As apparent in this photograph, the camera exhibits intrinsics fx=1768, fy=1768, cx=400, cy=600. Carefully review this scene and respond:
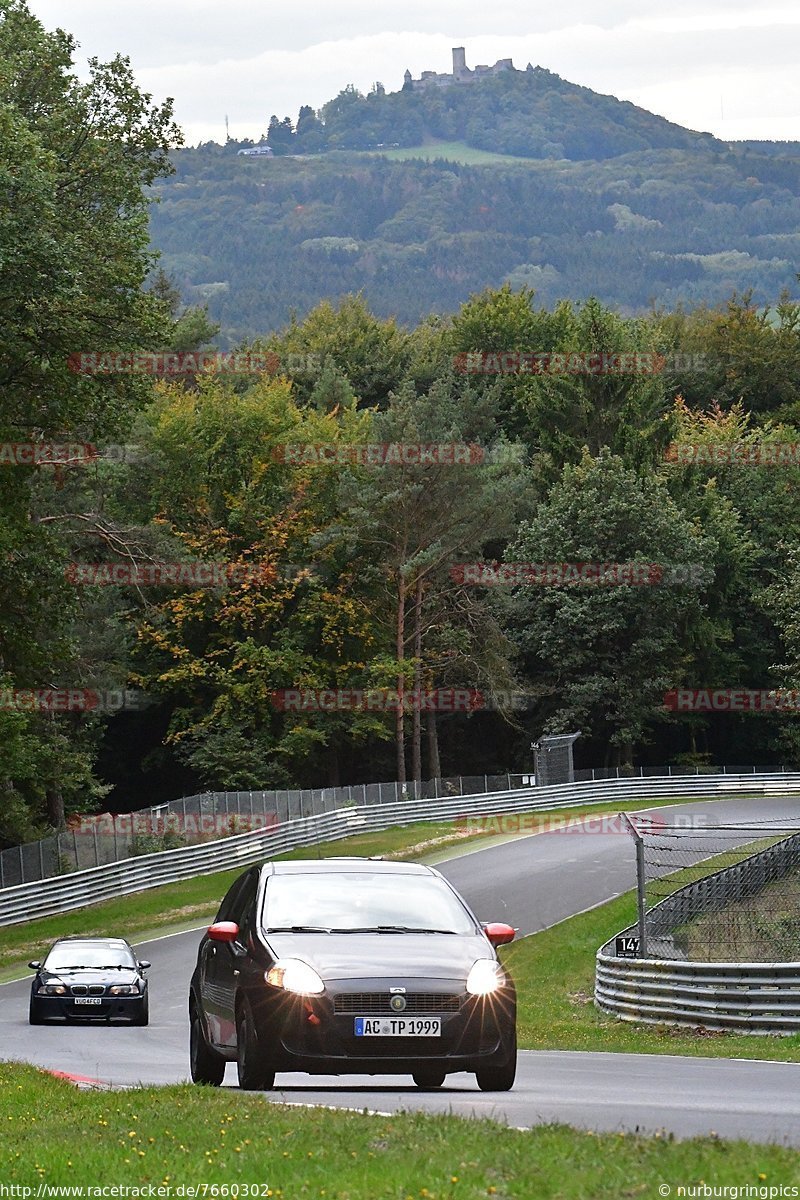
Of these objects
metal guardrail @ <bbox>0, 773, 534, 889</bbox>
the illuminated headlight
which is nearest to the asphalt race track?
the illuminated headlight

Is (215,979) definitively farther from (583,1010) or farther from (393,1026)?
(583,1010)

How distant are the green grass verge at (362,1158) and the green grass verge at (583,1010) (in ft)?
28.8

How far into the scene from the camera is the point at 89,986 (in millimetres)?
24453

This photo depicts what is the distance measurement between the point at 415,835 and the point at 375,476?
56.3 feet

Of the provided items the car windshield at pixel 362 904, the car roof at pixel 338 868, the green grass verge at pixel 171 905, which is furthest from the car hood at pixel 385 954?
the green grass verge at pixel 171 905

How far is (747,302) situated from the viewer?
9931cm

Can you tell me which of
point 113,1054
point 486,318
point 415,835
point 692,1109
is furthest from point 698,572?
point 692,1109

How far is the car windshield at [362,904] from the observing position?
37.3 ft

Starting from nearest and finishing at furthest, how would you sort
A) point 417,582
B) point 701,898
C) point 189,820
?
point 701,898 → point 189,820 → point 417,582

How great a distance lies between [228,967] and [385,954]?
130 centimetres

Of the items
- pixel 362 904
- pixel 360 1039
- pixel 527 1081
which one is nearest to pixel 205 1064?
pixel 362 904

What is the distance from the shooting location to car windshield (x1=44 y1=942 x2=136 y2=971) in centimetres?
2481

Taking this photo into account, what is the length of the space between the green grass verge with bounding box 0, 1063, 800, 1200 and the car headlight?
0.81 metres

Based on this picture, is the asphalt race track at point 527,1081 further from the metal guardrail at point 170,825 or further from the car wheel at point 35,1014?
the metal guardrail at point 170,825
